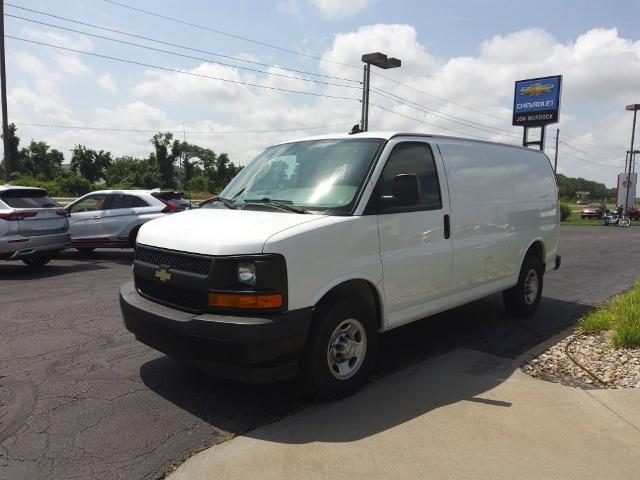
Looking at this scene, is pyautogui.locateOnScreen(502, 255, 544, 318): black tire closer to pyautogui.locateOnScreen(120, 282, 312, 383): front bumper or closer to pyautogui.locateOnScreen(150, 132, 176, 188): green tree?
pyautogui.locateOnScreen(120, 282, 312, 383): front bumper

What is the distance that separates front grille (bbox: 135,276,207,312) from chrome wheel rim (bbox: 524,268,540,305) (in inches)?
185

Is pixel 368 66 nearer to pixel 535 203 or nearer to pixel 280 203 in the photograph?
pixel 535 203

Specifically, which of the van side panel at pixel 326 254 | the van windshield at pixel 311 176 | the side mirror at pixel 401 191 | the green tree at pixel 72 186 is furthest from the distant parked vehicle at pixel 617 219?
the green tree at pixel 72 186

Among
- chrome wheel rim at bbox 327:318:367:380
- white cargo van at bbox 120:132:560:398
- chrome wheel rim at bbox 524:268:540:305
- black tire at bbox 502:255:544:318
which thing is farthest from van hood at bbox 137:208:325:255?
chrome wheel rim at bbox 524:268:540:305

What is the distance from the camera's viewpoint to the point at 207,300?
357 cm

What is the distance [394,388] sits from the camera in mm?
4227

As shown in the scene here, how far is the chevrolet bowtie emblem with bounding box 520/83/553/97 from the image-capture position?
1273 inches

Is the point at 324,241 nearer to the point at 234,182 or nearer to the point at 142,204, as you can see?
the point at 234,182

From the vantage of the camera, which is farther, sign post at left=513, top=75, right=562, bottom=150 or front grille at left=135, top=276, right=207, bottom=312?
sign post at left=513, top=75, right=562, bottom=150

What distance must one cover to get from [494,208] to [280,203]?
2.71 metres

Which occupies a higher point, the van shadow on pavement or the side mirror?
the side mirror

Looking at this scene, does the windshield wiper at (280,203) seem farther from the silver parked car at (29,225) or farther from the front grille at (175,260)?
the silver parked car at (29,225)

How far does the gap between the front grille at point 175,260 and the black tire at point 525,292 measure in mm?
4453

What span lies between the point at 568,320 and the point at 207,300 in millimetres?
5265
